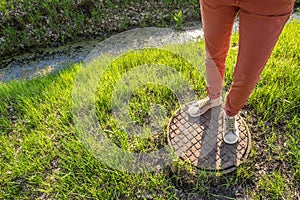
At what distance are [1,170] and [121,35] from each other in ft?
7.46

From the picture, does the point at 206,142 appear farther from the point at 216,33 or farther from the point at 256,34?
the point at 256,34

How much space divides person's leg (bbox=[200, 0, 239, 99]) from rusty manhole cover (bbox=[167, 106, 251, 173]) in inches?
9.8

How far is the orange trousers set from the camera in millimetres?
1474

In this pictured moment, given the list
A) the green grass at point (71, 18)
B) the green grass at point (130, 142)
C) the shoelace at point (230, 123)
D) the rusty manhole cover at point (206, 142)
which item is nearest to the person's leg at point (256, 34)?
the shoelace at point (230, 123)

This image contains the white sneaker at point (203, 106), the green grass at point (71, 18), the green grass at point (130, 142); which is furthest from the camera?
the green grass at point (71, 18)

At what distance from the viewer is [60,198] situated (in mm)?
2039

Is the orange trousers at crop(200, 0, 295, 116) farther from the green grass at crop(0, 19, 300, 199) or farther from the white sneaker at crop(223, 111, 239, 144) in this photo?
the green grass at crop(0, 19, 300, 199)

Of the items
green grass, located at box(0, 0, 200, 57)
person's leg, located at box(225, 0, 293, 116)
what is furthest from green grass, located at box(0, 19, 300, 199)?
green grass, located at box(0, 0, 200, 57)

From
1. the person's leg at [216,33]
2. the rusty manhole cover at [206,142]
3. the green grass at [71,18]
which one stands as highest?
the person's leg at [216,33]

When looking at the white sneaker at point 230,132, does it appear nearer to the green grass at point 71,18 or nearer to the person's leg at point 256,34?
the person's leg at point 256,34

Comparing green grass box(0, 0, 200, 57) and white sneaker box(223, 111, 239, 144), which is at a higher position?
green grass box(0, 0, 200, 57)

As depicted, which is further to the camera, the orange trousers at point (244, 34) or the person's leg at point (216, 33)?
the person's leg at point (216, 33)

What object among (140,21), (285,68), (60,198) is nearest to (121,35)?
(140,21)

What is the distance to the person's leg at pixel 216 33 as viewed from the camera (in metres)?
1.65
